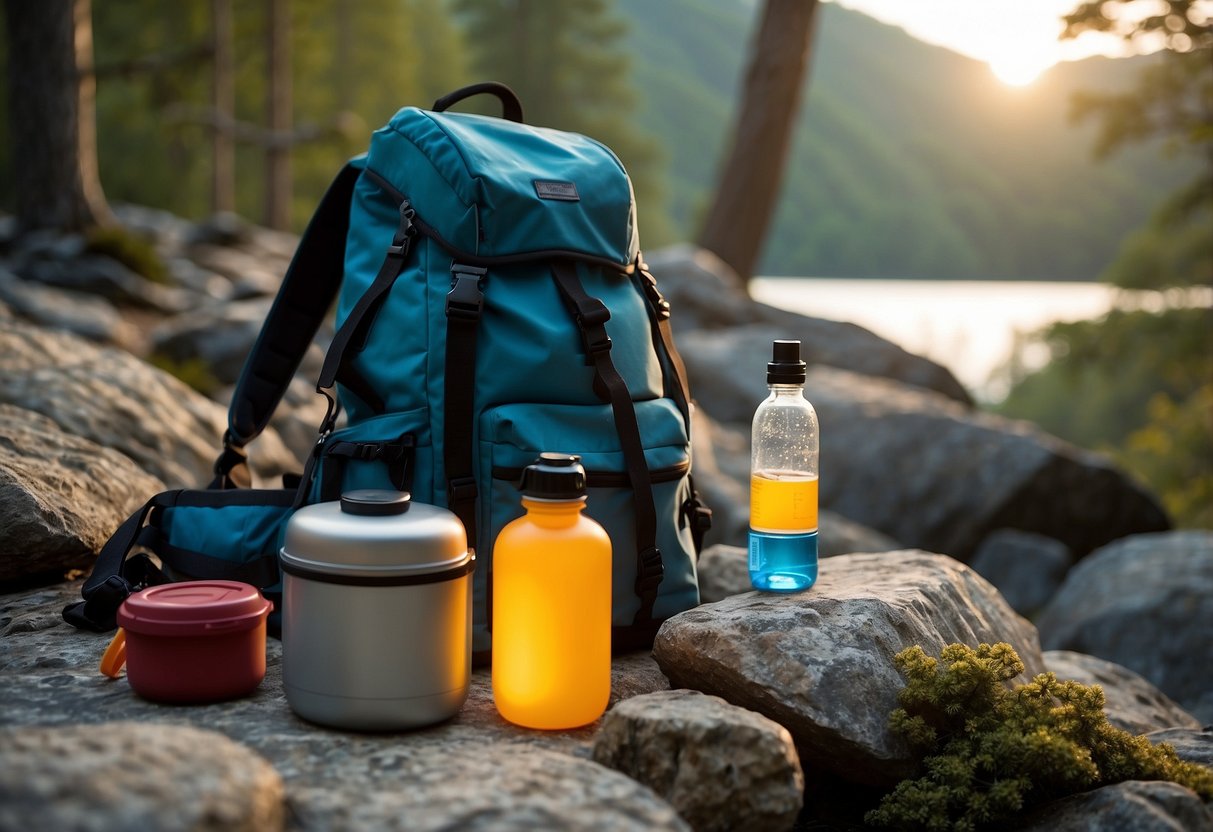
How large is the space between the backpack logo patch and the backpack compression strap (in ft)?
2.51

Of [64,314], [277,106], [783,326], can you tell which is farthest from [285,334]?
[277,106]

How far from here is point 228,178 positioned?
1669 centimetres

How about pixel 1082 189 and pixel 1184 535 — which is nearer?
pixel 1184 535

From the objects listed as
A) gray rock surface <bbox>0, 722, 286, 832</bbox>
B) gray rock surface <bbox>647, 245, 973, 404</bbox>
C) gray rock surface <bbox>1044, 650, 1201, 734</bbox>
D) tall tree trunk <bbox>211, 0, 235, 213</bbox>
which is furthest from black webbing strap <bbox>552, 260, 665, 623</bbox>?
tall tree trunk <bbox>211, 0, 235, 213</bbox>

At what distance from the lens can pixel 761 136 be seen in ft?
28.1

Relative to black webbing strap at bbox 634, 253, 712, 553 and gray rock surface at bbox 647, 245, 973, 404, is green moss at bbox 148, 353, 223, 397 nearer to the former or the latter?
black webbing strap at bbox 634, 253, 712, 553

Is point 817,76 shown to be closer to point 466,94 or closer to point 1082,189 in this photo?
point 1082,189

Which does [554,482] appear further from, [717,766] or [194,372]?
[194,372]

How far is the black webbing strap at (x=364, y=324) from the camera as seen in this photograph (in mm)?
2516

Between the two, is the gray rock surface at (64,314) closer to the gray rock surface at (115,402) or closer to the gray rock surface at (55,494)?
the gray rock surface at (115,402)

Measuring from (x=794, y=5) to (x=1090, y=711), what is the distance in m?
7.03

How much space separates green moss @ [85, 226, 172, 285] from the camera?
8.35 m

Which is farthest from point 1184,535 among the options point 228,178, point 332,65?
point 332,65

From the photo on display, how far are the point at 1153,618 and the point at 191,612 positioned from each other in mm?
3483
